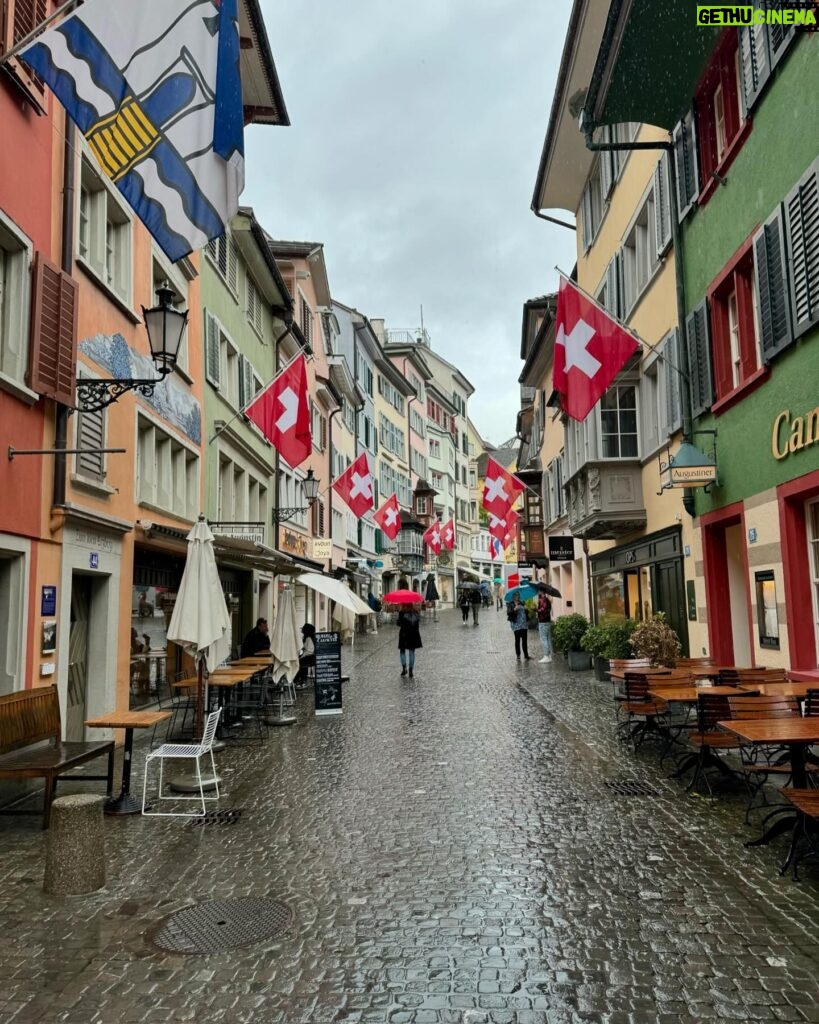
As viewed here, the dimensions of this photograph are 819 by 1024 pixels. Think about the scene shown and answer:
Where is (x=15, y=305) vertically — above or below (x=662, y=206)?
below

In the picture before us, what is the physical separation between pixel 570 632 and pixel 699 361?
944cm

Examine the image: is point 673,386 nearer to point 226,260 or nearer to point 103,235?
point 103,235

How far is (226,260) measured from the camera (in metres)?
20.4

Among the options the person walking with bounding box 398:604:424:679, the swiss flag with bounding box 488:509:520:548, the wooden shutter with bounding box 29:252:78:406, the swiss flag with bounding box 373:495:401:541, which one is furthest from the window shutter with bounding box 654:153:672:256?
the swiss flag with bounding box 373:495:401:541

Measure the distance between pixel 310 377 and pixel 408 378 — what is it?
104 feet

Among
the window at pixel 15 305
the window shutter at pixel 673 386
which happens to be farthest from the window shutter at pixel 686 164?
the window at pixel 15 305

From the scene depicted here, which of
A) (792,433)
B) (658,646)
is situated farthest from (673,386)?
(792,433)

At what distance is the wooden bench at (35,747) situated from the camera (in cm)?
698

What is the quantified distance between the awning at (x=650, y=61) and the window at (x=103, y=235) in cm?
779

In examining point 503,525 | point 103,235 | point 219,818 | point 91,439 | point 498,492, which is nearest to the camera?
point 219,818

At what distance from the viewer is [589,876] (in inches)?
227

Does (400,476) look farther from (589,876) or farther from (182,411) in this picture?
(589,876)

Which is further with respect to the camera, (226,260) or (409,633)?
(409,633)

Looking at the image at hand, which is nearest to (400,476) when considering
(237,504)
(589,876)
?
(237,504)
